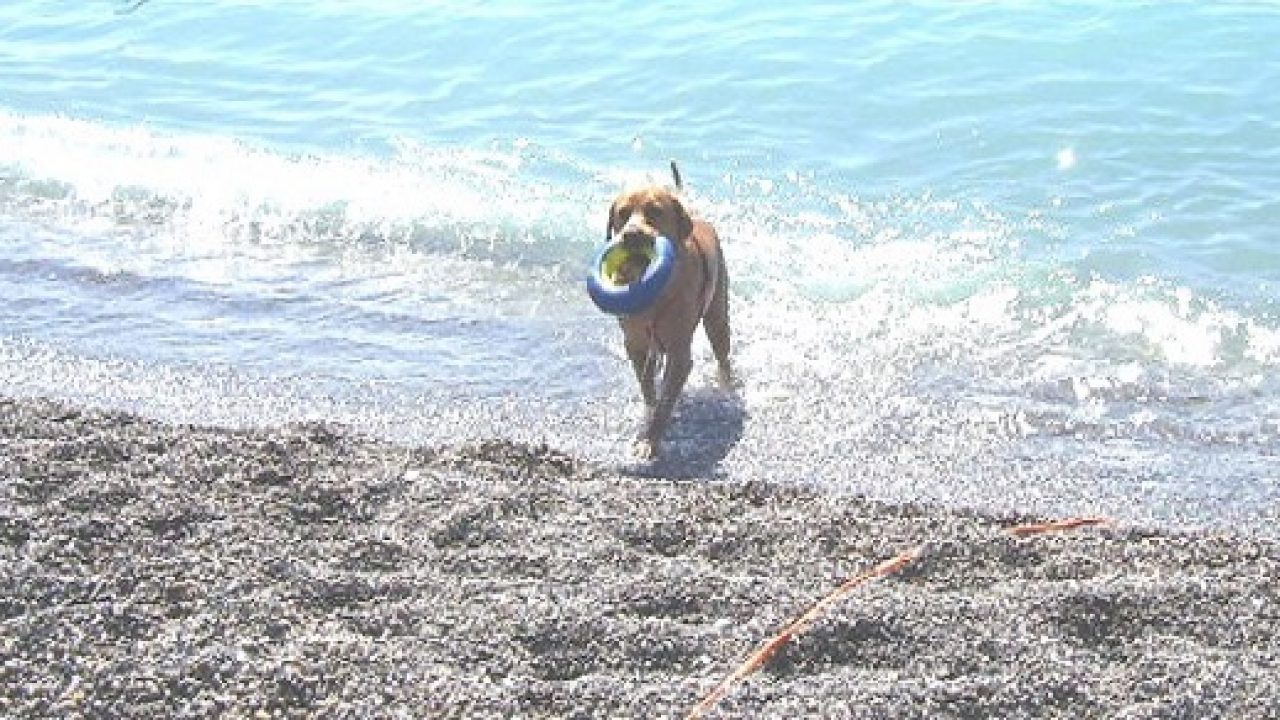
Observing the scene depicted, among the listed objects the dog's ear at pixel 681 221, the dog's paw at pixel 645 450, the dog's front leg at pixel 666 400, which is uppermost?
the dog's ear at pixel 681 221

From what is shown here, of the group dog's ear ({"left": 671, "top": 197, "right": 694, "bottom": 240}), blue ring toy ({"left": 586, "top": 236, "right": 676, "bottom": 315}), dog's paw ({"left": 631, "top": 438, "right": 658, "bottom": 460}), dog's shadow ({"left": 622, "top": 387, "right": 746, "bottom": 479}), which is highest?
dog's ear ({"left": 671, "top": 197, "right": 694, "bottom": 240})

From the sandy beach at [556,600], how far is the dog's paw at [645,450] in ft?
2.32

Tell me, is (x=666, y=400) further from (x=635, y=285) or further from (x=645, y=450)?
(x=635, y=285)

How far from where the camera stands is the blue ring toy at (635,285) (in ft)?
22.2

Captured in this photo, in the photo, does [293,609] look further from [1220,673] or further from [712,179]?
[712,179]

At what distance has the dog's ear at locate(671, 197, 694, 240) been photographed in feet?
23.0

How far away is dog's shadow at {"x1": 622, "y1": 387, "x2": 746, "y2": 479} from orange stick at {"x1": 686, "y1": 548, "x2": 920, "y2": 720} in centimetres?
170

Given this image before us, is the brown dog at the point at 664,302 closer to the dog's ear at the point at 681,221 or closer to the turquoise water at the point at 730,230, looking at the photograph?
the dog's ear at the point at 681,221

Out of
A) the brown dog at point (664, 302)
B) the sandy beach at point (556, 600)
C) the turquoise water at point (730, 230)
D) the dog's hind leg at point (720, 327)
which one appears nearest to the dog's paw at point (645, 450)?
the brown dog at point (664, 302)

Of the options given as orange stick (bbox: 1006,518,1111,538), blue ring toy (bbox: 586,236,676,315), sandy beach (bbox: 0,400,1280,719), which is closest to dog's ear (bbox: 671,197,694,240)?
blue ring toy (bbox: 586,236,676,315)

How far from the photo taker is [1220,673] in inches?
171

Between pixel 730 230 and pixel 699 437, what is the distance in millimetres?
3208

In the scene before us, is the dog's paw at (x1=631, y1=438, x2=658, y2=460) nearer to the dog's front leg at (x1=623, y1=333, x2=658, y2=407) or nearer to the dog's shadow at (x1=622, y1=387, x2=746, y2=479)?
the dog's shadow at (x1=622, y1=387, x2=746, y2=479)

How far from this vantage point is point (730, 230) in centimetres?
1014
